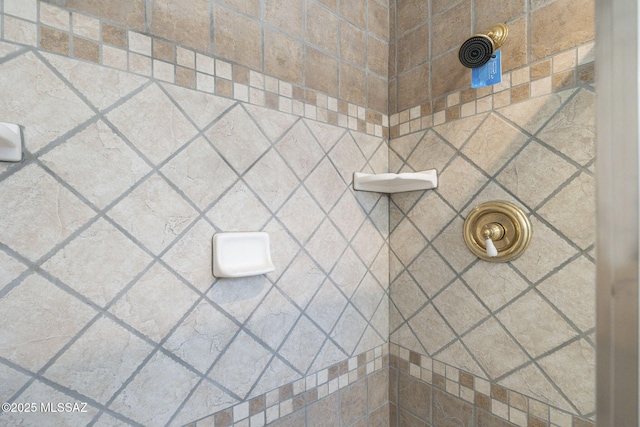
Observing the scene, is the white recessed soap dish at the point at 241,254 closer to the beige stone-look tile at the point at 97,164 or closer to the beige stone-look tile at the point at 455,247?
the beige stone-look tile at the point at 97,164

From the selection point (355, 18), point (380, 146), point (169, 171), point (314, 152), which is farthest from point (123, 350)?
point (355, 18)

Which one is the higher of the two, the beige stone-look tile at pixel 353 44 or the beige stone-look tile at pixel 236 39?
the beige stone-look tile at pixel 353 44

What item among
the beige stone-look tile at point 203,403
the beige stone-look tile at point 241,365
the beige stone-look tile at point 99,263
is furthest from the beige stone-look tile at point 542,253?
the beige stone-look tile at point 99,263

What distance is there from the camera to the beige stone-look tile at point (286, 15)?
0.96 m

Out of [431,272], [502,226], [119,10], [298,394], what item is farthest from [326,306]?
[119,10]

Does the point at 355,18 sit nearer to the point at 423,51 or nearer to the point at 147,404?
the point at 423,51

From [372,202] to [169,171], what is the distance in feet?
2.48

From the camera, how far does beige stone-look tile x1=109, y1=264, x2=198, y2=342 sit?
28.5 inches

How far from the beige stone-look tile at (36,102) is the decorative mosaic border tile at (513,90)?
1.05 m

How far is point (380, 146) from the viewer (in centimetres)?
129

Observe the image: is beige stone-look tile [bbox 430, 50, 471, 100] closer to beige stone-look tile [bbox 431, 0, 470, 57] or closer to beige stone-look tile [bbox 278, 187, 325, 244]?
beige stone-look tile [bbox 431, 0, 470, 57]

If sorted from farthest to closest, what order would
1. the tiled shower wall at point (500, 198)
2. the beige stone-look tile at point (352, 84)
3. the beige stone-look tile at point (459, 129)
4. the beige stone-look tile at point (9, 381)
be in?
the beige stone-look tile at point (352, 84), the beige stone-look tile at point (459, 129), the tiled shower wall at point (500, 198), the beige stone-look tile at point (9, 381)

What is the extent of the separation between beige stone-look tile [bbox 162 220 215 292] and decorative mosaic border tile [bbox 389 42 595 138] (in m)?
0.86

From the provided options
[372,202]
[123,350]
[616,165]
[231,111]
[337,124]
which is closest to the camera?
[616,165]
